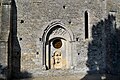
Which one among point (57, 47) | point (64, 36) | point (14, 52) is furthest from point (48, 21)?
point (14, 52)

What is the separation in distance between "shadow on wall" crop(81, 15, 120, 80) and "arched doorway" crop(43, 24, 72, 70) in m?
1.48

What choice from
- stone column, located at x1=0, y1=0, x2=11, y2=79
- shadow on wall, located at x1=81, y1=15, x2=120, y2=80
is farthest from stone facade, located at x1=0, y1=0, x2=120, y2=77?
stone column, located at x1=0, y1=0, x2=11, y2=79

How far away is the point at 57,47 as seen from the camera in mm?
19188

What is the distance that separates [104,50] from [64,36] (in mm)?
2914

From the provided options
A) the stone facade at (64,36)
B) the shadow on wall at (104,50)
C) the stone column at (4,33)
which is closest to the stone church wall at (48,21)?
the stone facade at (64,36)

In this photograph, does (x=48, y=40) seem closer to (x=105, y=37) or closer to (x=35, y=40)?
(x=35, y=40)

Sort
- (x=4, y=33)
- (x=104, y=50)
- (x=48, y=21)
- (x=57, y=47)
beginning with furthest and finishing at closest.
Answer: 1. (x=57, y=47)
2. (x=104, y=50)
3. (x=48, y=21)
4. (x=4, y=33)

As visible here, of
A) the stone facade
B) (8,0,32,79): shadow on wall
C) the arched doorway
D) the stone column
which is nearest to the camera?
the stone column

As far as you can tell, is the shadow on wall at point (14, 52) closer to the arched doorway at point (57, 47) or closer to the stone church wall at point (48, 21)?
the stone church wall at point (48, 21)

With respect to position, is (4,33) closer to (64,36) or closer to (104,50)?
(64,36)

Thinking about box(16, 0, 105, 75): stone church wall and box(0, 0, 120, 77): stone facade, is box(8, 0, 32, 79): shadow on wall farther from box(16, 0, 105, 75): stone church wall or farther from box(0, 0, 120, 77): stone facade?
box(16, 0, 105, 75): stone church wall

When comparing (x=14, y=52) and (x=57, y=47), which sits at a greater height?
(x=57, y=47)

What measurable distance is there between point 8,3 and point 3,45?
109 inches

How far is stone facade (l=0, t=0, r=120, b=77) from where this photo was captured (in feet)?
60.1
